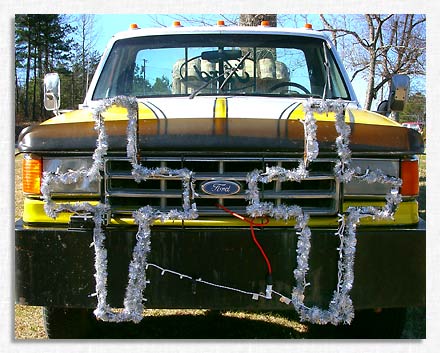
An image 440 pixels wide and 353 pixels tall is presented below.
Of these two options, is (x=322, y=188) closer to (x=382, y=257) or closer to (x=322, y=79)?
(x=382, y=257)

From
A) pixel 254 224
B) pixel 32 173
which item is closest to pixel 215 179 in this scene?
pixel 254 224

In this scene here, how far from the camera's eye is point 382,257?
2.61 m

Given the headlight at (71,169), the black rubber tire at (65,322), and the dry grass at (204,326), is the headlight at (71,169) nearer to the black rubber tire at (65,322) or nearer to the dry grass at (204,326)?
the black rubber tire at (65,322)

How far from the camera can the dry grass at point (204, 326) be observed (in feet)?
11.9

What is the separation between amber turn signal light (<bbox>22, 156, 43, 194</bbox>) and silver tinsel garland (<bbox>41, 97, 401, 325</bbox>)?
0.24 ft

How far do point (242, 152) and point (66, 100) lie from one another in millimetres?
2311

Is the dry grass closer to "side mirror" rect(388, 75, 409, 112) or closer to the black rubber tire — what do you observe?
the black rubber tire

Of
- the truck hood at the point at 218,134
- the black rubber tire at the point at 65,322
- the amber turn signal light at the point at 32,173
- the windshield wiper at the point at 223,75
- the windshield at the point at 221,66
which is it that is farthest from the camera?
the windshield at the point at 221,66

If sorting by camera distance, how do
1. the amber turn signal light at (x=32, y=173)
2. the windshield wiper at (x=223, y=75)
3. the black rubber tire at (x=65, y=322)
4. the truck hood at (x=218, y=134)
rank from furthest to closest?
the windshield wiper at (x=223, y=75) < the black rubber tire at (x=65, y=322) < the amber turn signal light at (x=32, y=173) < the truck hood at (x=218, y=134)

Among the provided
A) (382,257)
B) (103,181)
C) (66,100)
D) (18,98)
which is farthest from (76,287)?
(18,98)

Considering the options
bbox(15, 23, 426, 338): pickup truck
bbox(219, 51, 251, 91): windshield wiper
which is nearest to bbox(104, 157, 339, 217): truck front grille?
bbox(15, 23, 426, 338): pickup truck

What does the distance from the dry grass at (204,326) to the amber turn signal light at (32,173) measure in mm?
1263

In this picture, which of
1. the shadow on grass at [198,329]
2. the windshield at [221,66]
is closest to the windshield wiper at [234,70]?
the windshield at [221,66]
